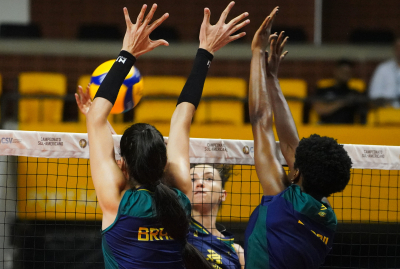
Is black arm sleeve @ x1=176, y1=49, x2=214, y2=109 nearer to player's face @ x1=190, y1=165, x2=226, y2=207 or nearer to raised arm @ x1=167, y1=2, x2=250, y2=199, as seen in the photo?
raised arm @ x1=167, y1=2, x2=250, y2=199

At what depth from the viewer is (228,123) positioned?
809 centimetres

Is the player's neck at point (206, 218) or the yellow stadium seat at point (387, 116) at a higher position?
the yellow stadium seat at point (387, 116)

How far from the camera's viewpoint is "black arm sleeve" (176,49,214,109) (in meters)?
2.92

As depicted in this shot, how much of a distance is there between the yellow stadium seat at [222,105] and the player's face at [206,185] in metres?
3.36

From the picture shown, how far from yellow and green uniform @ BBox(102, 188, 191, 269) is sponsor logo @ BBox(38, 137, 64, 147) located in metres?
1.26

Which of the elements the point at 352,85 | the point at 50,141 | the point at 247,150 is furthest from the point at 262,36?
the point at 352,85

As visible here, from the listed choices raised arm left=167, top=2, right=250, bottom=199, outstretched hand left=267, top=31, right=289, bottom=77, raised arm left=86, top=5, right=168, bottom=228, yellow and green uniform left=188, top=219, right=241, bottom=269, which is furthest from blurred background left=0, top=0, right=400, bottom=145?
raised arm left=86, top=5, right=168, bottom=228

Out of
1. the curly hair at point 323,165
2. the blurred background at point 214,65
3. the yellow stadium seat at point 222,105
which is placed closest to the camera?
the curly hair at point 323,165

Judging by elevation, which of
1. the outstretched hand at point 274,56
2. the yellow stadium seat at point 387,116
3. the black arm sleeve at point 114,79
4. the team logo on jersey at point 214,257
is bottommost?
the team logo on jersey at point 214,257

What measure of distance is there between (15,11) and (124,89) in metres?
7.73

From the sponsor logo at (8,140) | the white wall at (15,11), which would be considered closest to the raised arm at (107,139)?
the sponsor logo at (8,140)

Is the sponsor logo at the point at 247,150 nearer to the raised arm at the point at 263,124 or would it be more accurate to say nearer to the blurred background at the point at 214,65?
the raised arm at the point at 263,124

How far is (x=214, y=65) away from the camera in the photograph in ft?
33.3

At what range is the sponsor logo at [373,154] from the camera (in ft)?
12.5
